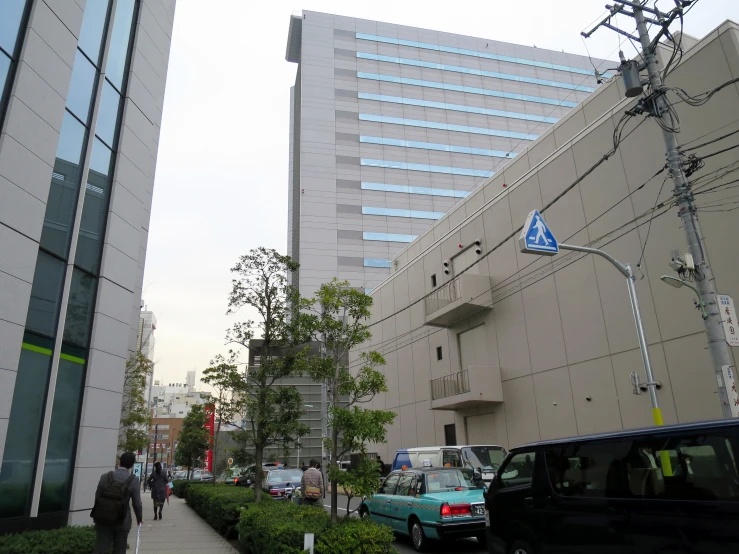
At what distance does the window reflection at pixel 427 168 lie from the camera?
5981cm

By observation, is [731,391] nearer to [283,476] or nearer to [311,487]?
[311,487]

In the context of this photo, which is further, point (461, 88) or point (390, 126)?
point (461, 88)

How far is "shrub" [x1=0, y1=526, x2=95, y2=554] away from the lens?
6.56 meters

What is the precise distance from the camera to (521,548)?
22.7 feet

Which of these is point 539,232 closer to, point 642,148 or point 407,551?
point 642,148

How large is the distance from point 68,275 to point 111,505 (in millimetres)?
5273

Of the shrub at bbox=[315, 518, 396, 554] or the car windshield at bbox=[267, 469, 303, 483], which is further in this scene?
the car windshield at bbox=[267, 469, 303, 483]

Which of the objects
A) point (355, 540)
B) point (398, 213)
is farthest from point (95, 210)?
point (398, 213)

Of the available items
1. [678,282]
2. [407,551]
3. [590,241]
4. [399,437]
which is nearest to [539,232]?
[678,282]

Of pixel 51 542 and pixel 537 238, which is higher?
pixel 537 238

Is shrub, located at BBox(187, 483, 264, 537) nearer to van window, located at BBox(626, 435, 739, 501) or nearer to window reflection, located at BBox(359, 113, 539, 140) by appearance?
van window, located at BBox(626, 435, 739, 501)

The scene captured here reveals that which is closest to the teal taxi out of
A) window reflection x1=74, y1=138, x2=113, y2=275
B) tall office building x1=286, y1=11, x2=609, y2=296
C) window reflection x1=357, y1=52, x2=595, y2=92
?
window reflection x1=74, y1=138, x2=113, y2=275

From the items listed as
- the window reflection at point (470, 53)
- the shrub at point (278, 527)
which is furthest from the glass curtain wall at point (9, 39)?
the window reflection at point (470, 53)

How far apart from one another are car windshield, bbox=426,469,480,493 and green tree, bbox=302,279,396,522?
6.77 ft
